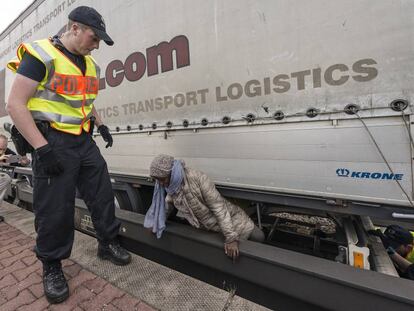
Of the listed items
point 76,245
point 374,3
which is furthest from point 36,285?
point 374,3

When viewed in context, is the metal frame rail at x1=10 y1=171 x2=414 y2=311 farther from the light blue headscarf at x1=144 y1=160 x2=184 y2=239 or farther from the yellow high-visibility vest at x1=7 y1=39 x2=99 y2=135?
the yellow high-visibility vest at x1=7 y1=39 x2=99 y2=135

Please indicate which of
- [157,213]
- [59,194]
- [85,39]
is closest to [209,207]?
[157,213]

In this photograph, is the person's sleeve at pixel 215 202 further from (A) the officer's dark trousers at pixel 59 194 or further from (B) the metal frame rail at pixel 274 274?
(A) the officer's dark trousers at pixel 59 194

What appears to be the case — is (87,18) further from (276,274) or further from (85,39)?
(276,274)

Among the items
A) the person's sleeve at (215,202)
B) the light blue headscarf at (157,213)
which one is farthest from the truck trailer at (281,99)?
the light blue headscarf at (157,213)

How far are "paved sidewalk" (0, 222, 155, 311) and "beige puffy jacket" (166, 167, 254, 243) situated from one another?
0.78 metres

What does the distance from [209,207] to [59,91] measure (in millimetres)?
1468

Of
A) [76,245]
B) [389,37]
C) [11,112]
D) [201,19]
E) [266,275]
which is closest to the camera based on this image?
[389,37]

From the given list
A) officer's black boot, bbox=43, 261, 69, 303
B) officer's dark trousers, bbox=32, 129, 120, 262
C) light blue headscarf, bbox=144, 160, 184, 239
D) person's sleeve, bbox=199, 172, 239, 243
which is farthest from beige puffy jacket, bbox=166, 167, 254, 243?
officer's black boot, bbox=43, 261, 69, 303

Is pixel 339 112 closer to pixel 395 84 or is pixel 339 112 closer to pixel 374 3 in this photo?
pixel 395 84

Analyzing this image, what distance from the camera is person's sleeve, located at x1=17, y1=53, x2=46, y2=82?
1.81m

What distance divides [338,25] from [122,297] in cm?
239

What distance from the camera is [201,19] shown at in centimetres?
222

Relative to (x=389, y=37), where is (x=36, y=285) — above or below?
below
